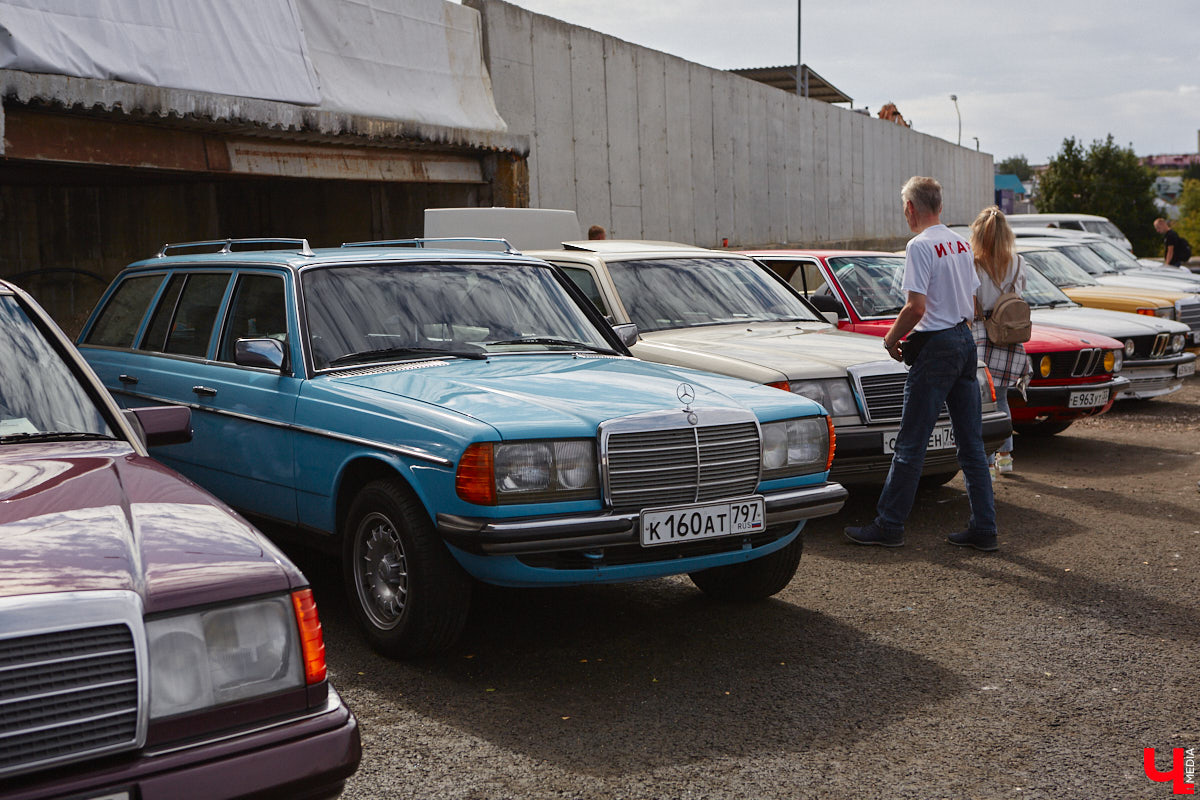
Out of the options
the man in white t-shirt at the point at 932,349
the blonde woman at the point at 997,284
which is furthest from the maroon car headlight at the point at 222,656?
the blonde woman at the point at 997,284

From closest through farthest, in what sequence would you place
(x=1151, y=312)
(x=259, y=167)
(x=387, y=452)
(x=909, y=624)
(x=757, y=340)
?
(x=387, y=452)
(x=909, y=624)
(x=757, y=340)
(x=259, y=167)
(x=1151, y=312)

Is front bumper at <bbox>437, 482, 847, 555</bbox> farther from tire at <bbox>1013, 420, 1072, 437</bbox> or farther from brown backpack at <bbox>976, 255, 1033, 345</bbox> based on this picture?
tire at <bbox>1013, 420, 1072, 437</bbox>

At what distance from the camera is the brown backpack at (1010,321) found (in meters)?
7.71

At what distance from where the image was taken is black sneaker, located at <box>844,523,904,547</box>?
21.5ft

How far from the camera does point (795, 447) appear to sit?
494 cm

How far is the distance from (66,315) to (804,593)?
13538 mm

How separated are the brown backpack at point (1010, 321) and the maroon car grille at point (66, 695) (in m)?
6.52

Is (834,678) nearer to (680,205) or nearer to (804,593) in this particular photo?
(804,593)

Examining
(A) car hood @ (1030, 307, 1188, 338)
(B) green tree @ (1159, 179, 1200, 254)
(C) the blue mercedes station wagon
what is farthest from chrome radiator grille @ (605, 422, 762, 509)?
(B) green tree @ (1159, 179, 1200, 254)

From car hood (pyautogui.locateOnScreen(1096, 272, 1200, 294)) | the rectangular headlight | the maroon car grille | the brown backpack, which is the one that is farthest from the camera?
car hood (pyautogui.locateOnScreen(1096, 272, 1200, 294))

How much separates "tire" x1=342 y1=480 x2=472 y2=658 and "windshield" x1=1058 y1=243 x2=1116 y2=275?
13542 mm

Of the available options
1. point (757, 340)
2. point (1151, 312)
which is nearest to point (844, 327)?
point (757, 340)

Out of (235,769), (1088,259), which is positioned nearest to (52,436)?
(235,769)

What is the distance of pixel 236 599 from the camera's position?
8.39ft
